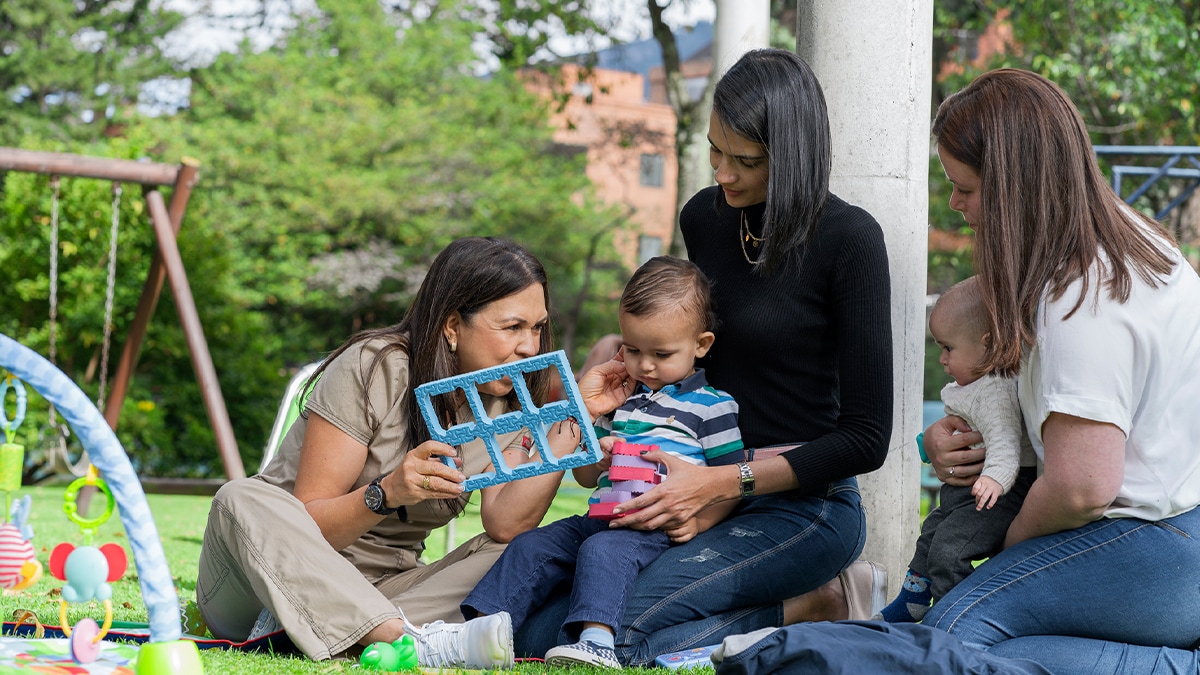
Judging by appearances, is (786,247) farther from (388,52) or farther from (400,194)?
(388,52)

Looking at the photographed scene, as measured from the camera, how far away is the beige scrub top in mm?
2934

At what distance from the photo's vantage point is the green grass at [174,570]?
2.67 meters

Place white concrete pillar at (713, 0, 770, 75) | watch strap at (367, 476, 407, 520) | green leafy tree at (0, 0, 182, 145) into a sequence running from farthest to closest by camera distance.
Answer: green leafy tree at (0, 0, 182, 145) < white concrete pillar at (713, 0, 770, 75) < watch strap at (367, 476, 407, 520)

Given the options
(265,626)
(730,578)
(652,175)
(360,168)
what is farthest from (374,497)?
(652,175)

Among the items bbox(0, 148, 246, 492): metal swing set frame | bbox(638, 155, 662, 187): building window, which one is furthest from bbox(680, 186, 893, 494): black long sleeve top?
bbox(638, 155, 662, 187): building window

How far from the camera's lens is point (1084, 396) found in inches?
89.2

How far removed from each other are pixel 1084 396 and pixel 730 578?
38.5 inches

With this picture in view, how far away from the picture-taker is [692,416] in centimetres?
293

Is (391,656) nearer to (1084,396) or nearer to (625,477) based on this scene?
(625,477)

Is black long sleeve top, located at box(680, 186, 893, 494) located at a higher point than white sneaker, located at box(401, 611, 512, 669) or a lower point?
higher

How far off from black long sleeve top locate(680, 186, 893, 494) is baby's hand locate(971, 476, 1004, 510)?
325mm

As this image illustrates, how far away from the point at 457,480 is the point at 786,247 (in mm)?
1006

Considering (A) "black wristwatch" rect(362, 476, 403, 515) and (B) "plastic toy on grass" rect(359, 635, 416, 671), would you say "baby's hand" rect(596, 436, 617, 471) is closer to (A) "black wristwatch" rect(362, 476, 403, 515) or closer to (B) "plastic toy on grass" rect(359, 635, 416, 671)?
(A) "black wristwatch" rect(362, 476, 403, 515)

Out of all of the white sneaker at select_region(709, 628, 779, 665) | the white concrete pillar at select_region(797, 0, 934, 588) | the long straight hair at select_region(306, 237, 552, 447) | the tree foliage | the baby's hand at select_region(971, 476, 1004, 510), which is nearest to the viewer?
the white sneaker at select_region(709, 628, 779, 665)
